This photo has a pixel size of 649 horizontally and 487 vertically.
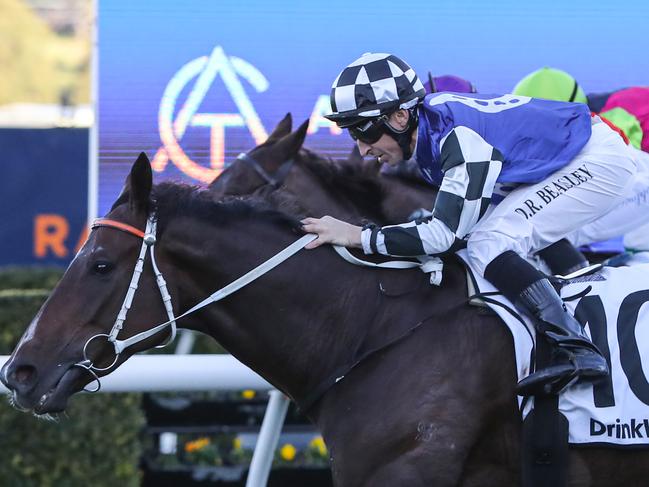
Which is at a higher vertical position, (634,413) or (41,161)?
(634,413)

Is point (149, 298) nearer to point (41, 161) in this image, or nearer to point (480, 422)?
point (480, 422)

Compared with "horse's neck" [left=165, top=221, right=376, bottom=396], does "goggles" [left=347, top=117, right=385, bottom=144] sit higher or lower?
higher

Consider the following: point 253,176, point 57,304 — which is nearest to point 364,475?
point 57,304

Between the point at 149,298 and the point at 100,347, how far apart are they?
18cm

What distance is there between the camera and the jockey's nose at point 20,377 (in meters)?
2.75

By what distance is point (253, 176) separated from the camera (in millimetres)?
5188

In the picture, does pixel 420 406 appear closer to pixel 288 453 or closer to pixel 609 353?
pixel 609 353

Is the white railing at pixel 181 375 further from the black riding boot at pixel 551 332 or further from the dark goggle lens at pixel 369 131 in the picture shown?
the black riding boot at pixel 551 332

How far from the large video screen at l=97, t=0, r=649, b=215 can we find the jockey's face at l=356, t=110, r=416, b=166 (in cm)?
329

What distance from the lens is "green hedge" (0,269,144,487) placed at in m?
4.82

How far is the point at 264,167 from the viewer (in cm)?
520

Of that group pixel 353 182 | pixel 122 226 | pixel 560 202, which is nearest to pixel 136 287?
pixel 122 226

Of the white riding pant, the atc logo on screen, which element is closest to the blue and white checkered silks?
the white riding pant

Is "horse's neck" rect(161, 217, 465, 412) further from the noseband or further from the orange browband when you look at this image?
the noseband
